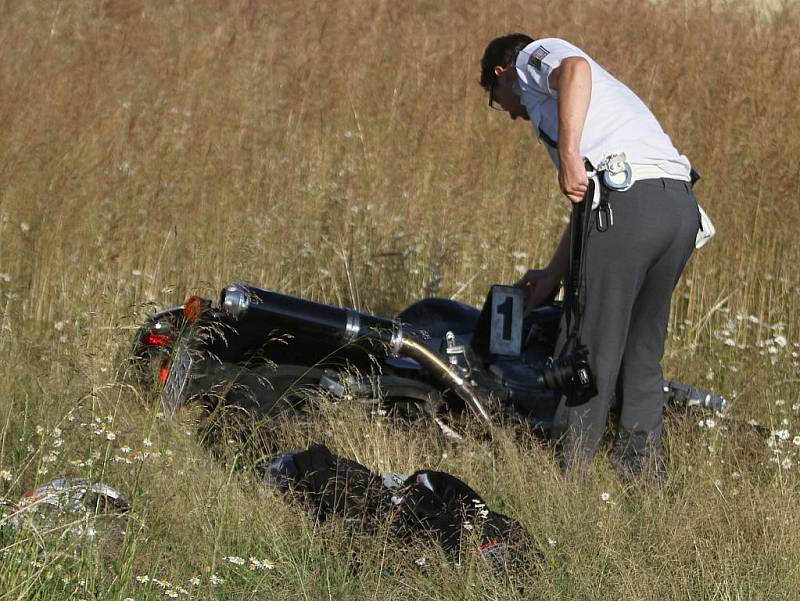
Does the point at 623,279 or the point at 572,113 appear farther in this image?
the point at 623,279

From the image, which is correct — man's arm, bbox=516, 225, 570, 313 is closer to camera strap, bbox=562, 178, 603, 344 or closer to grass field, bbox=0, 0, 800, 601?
camera strap, bbox=562, 178, 603, 344

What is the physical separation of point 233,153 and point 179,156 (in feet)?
1.07

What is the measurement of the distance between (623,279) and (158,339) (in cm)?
169

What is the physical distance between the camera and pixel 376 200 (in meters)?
A: 6.96

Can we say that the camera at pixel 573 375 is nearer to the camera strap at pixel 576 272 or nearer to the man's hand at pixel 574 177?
the camera strap at pixel 576 272

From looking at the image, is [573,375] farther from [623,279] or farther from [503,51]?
[503,51]

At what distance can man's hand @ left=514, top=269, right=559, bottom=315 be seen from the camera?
4.85m

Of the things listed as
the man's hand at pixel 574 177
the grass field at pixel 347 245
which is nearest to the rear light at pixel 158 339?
the grass field at pixel 347 245

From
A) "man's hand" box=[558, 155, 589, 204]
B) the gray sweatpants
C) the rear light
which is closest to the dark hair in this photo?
"man's hand" box=[558, 155, 589, 204]

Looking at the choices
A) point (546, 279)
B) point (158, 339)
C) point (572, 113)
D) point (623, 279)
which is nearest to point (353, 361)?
point (158, 339)

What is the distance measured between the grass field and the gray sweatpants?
20 centimetres

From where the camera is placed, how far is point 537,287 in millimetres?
4895

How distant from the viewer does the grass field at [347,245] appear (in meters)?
3.43

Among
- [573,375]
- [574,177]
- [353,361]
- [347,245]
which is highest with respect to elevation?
[574,177]
